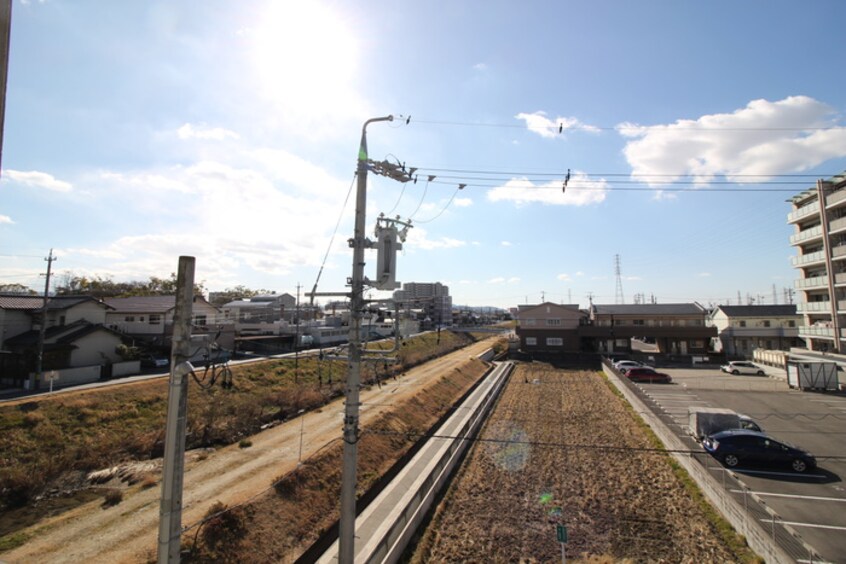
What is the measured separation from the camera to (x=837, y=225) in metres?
35.3

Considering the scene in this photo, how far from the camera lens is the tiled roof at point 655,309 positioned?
1950 inches

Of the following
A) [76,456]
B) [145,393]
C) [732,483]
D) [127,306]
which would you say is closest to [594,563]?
[732,483]

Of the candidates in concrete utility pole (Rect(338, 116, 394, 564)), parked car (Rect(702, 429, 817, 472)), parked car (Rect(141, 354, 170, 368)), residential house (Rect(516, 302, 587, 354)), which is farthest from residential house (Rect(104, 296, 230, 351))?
residential house (Rect(516, 302, 587, 354))

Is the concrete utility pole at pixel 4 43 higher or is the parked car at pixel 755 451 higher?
the concrete utility pole at pixel 4 43

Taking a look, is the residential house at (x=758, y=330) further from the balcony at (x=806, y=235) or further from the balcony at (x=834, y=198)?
the balcony at (x=834, y=198)

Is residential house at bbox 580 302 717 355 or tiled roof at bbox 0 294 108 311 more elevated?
tiled roof at bbox 0 294 108 311

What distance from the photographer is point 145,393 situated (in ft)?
75.4

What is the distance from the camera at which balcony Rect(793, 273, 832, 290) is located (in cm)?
3722

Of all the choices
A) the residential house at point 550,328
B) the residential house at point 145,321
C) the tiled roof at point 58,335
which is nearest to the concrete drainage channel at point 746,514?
the residential house at point 145,321

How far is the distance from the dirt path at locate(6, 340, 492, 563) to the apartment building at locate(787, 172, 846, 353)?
4361 centimetres

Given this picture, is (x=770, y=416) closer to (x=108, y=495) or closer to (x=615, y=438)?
(x=615, y=438)

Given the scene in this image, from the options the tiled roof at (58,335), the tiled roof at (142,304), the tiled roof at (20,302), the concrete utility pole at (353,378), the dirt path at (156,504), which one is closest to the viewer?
the concrete utility pole at (353,378)

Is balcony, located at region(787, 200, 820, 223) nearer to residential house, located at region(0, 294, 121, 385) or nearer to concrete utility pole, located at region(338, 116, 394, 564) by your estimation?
concrete utility pole, located at region(338, 116, 394, 564)

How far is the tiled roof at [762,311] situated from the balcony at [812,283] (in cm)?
866
